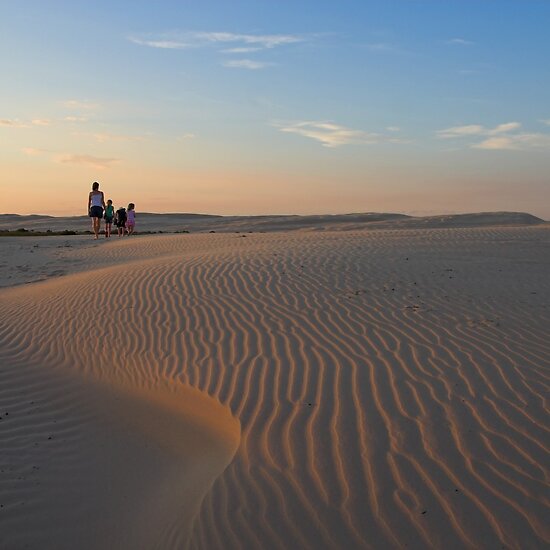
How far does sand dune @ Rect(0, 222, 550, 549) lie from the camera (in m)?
3.82

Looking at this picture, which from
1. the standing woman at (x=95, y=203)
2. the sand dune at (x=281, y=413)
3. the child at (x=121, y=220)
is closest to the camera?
the sand dune at (x=281, y=413)

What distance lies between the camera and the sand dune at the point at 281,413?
12.5ft

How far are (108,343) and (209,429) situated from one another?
124 inches

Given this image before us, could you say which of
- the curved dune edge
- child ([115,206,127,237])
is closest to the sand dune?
the curved dune edge

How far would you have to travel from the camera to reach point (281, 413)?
5.38m

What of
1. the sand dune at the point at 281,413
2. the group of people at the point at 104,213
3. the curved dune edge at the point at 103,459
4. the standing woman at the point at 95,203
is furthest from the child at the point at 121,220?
the curved dune edge at the point at 103,459

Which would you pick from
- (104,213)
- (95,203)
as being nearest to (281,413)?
(95,203)

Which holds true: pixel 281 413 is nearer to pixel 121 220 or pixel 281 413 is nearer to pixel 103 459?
pixel 103 459

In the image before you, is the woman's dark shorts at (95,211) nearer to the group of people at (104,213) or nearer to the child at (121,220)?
the group of people at (104,213)

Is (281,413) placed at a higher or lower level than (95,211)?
lower

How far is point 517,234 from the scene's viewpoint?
1830 cm

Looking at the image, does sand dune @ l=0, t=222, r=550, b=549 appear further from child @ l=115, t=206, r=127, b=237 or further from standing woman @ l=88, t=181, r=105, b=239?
child @ l=115, t=206, r=127, b=237

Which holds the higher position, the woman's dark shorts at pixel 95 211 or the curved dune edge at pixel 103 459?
the woman's dark shorts at pixel 95 211

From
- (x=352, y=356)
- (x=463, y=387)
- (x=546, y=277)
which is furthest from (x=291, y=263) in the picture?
(x=463, y=387)
